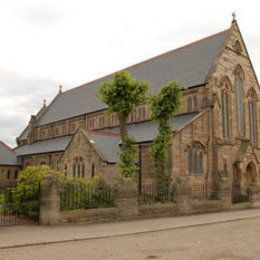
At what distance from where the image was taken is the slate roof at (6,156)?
4891 cm

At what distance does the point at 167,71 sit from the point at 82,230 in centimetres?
2718

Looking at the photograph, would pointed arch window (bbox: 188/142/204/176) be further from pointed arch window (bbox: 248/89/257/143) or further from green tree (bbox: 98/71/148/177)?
pointed arch window (bbox: 248/89/257/143)

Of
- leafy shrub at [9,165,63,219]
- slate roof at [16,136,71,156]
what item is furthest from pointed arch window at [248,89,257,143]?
leafy shrub at [9,165,63,219]

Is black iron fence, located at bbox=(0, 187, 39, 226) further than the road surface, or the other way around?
black iron fence, located at bbox=(0, 187, 39, 226)

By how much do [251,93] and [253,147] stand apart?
6519 millimetres

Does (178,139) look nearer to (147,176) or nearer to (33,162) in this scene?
(147,176)

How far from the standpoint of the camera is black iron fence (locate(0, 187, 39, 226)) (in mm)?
18703

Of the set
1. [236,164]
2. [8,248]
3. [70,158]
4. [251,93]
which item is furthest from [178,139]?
[8,248]

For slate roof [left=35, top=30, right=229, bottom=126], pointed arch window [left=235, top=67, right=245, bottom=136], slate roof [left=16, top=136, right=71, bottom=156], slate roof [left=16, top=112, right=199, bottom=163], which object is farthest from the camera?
slate roof [left=16, top=136, right=71, bottom=156]

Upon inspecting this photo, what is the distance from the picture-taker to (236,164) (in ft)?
114

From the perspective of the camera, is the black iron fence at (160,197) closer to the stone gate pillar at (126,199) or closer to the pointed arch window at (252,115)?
the stone gate pillar at (126,199)

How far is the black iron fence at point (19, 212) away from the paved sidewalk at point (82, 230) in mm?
1082

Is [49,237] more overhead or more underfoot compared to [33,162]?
more underfoot

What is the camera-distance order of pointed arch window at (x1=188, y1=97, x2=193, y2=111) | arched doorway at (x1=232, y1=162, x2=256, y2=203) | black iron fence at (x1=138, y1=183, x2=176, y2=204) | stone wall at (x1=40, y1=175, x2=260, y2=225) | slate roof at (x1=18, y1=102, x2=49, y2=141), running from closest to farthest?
stone wall at (x1=40, y1=175, x2=260, y2=225) < black iron fence at (x1=138, y1=183, x2=176, y2=204) < arched doorway at (x1=232, y1=162, x2=256, y2=203) < pointed arch window at (x1=188, y1=97, x2=193, y2=111) < slate roof at (x1=18, y1=102, x2=49, y2=141)
